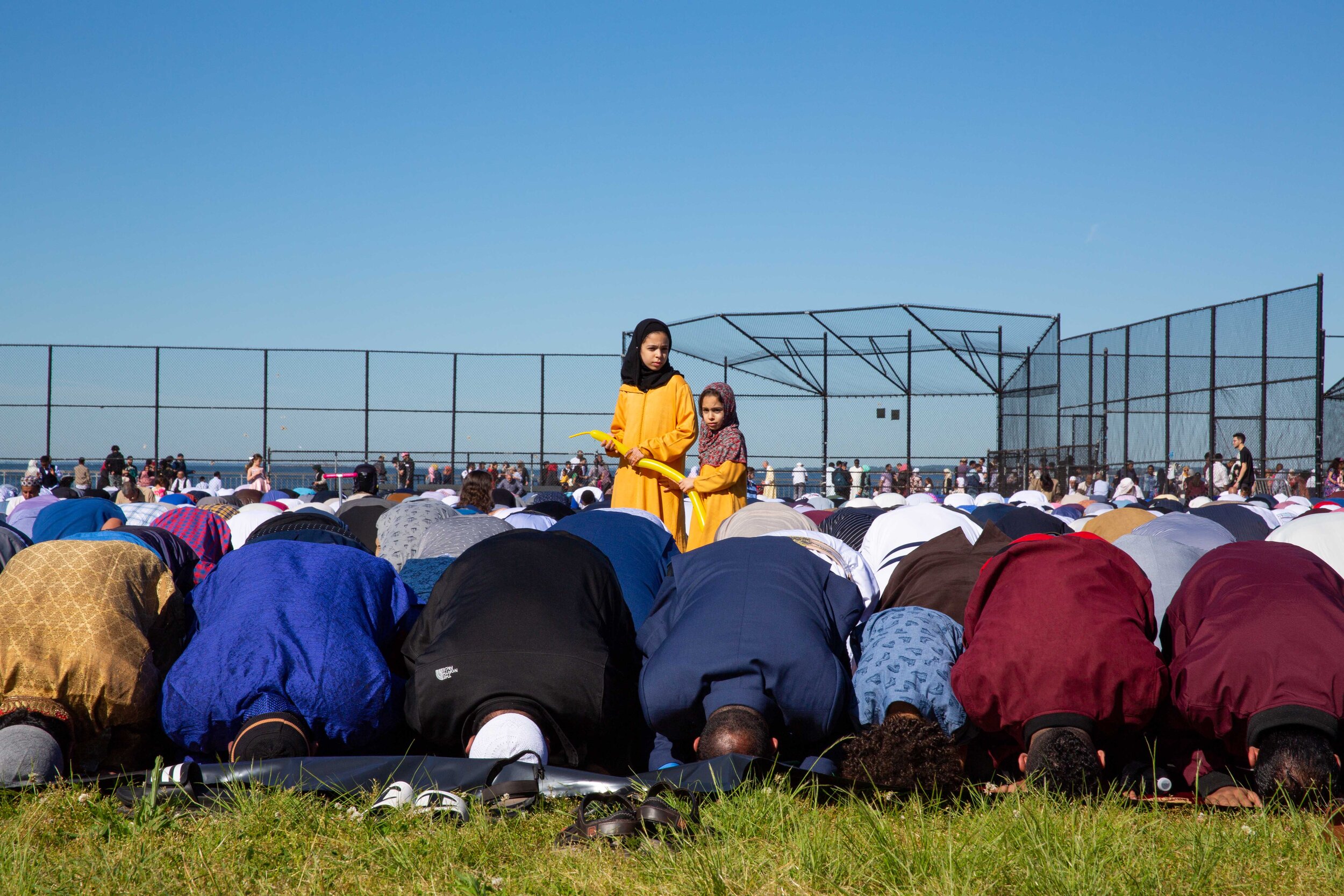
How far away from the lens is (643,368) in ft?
23.1

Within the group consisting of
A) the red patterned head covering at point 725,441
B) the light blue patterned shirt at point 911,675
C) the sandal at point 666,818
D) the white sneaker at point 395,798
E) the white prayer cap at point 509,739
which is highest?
the red patterned head covering at point 725,441

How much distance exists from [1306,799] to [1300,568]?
2.53 ft

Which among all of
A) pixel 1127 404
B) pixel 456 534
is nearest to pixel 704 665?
pixel 456 534

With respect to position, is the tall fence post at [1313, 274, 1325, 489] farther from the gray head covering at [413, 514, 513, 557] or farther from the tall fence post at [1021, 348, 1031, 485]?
the gray head covering at [413, 514, 513, 557]

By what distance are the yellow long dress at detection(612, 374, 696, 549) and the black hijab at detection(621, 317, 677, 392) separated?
0.12 feet

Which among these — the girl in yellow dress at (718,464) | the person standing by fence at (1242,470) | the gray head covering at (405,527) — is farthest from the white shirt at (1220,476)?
the gray head covering at (405,527)

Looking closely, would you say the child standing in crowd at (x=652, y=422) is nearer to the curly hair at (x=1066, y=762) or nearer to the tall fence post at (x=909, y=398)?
the curly hair at (x=1066, y=762)

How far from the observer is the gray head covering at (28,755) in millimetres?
2873

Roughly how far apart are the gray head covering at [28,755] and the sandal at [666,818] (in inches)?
65.7

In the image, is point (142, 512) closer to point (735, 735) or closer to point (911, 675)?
point (735, 735)

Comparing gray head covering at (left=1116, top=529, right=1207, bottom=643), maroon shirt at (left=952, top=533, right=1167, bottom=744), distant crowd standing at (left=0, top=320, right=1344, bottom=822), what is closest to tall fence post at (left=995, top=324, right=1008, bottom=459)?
gray head covering at (left=1116, top=529, right=1207, bottom=643)

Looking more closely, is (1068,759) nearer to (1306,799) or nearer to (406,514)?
(1306,799)

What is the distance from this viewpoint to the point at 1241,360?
1725 centimetres

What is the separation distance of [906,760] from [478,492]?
480 centimetres
